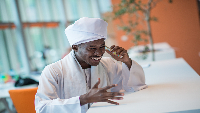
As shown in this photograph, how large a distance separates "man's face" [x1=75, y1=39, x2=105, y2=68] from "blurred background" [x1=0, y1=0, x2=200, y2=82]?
120 inches

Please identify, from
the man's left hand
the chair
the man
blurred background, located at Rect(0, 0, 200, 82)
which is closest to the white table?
the man

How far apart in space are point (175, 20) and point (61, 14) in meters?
4.60

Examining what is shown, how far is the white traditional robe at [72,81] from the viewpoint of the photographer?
1.45m

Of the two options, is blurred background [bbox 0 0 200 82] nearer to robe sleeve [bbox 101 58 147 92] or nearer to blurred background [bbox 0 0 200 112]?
blurred background [bbox 0 0 200 112]

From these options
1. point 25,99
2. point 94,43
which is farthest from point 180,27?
point 94,43

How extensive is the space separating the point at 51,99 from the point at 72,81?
0.23 metres

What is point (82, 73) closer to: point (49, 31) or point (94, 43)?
point (94, 43)

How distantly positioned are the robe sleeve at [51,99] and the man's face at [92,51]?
10.3 inches

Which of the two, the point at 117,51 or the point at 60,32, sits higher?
the point at 60,32

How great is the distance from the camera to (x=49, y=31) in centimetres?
835

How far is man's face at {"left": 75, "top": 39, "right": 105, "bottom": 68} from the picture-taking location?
164cm

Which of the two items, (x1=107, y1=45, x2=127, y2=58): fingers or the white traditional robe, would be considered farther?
(x1=107, y1=45, x2=127, y2=58): fingers

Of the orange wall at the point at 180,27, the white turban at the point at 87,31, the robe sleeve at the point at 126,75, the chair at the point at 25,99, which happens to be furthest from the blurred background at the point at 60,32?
the white turban at the point at 87,31

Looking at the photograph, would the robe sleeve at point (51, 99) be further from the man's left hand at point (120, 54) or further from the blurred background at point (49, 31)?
the blurred background at point (49, 31)
